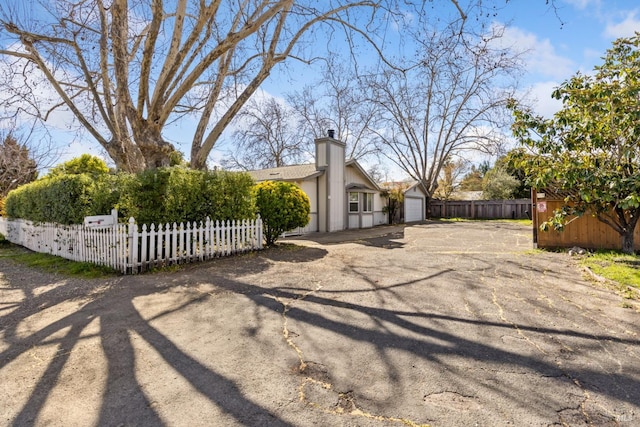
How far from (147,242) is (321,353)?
5.60 meters

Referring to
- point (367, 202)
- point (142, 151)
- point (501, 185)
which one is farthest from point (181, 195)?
point (501, 185)

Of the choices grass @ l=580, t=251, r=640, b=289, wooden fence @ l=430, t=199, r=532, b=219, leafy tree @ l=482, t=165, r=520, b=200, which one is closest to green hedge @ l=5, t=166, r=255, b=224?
grass @ l=580, t=251, r=640, b=289

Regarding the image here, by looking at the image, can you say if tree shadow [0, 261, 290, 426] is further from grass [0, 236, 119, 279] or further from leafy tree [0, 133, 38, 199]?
leafy tree [0, 133, 38, 199]

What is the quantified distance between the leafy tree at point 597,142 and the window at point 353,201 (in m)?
10.7

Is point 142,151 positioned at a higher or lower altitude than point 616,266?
higher

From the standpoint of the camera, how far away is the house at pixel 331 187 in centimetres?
1627

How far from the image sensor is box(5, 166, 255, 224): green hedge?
729 centimetres

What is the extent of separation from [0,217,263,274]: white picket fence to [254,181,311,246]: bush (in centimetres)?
65

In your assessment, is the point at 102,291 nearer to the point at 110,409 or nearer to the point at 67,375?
the point at 67,375

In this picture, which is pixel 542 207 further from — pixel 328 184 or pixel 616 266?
pixel 328 184

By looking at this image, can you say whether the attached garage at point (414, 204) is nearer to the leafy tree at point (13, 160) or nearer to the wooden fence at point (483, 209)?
the wooden fence at point (483, 209)

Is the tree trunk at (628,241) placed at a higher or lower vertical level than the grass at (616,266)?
higher

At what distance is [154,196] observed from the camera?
24.4 feet

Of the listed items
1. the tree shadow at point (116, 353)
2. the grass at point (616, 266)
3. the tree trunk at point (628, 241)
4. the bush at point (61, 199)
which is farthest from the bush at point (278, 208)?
the tree trunk at point (628, 241)
